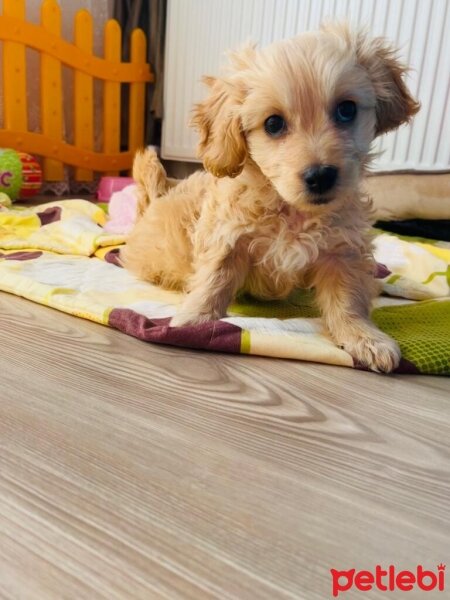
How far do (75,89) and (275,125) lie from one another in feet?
9.46

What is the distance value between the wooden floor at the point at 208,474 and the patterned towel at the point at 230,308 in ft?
0.13

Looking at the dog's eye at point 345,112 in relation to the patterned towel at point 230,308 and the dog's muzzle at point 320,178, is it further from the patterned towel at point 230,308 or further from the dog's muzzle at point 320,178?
the patterned towel at point 230,308

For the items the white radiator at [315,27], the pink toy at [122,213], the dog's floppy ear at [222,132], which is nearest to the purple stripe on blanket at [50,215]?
the pink toy at [122,213]

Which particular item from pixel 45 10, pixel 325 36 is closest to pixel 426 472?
pixel 325 36

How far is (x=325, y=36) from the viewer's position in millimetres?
1093

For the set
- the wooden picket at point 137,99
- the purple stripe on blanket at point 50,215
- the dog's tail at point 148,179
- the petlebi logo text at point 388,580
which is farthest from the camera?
the wooden picket at point 137,99

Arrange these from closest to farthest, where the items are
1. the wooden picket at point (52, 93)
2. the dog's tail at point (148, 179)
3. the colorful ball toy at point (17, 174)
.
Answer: the dog's tail at point (148, 179) < the colorful ball toy at point (17, 174) < the wooden picket at point (52, 93)

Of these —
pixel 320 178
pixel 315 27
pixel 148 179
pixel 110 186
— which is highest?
pixel 315 27

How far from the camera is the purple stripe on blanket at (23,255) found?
5.43 ft

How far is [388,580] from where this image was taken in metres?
0.57

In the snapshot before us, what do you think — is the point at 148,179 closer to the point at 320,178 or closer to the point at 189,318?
the point at 189,318

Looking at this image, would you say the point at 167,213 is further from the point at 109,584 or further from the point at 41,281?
the point at 109,584

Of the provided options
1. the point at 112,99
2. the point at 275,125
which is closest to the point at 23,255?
the point at 275,125

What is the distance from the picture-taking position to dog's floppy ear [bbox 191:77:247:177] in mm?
1129
